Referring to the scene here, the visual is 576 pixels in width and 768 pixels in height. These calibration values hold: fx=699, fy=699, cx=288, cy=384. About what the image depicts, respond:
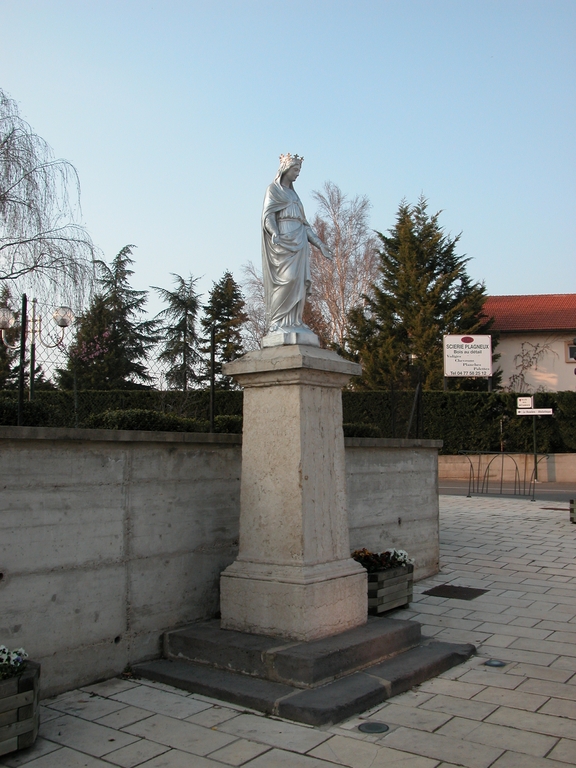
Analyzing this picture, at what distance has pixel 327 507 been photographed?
5.42 m

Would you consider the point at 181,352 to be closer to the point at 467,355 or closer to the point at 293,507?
the point at 293,507

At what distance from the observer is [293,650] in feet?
15.8

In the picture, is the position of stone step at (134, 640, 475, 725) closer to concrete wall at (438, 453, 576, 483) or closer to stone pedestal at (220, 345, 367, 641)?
stone pedestal at (220, 345, 367, 641)

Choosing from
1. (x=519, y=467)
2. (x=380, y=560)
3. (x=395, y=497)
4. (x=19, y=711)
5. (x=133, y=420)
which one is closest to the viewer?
(x=19, y=711)

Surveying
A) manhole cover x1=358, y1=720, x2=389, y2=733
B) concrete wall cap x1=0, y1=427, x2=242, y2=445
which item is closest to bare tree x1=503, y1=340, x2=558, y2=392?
concrete wall cap x1=0, y1=427, x2=242, y2=445

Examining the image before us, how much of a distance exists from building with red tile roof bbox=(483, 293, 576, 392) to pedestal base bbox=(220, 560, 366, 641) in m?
29.7

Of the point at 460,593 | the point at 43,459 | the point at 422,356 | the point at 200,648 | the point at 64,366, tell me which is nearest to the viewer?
the point at 43,459

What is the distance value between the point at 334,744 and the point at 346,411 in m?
20.6

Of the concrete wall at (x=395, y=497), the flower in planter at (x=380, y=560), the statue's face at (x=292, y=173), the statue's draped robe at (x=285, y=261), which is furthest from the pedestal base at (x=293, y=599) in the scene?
the statue's face at (x=292, y=173)

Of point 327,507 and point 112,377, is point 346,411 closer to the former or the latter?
point 112,377

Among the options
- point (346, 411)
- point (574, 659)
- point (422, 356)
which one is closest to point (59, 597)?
point (574, 659)

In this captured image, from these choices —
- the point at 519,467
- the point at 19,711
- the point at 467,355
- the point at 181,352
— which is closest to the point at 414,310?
the point at 467,355

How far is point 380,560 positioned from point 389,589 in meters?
0.33

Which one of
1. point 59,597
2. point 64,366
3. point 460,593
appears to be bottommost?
point 460,593
